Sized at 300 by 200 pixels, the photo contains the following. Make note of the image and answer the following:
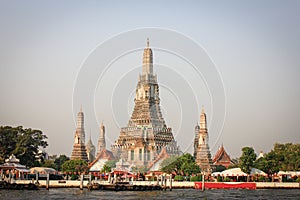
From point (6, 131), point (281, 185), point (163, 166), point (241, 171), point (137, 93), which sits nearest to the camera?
point (281, 185)

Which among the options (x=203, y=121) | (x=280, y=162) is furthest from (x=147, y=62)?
(x=280, y=162)

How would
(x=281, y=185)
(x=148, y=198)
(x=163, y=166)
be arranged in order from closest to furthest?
(x=148, y=198) < (x=281, y=185) < (x=163, y=166)

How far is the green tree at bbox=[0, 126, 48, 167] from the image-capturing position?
3236 inches

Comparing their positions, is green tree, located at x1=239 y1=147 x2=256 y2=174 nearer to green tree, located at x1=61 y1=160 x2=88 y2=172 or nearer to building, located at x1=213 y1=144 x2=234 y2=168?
green tree, located at x1=61 y1=160 x2=88 y2=172

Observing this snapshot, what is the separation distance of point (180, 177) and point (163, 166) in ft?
45.4

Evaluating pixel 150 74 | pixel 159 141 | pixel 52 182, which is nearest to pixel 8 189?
pixel 52 182

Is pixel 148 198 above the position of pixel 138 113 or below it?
below

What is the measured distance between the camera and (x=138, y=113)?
112688 mm

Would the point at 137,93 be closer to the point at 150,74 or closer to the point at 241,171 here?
the point at 150,74

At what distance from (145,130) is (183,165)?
1154 inches

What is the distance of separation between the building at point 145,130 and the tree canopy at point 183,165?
18057 mm

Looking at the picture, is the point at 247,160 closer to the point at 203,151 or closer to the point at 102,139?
the point at 203,151

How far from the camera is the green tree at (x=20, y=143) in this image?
82.2 metres

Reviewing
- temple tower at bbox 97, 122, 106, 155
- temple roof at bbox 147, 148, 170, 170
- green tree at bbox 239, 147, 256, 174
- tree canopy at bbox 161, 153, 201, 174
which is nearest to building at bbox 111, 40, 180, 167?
temple roof at bbox 147, 148, 170, 170
